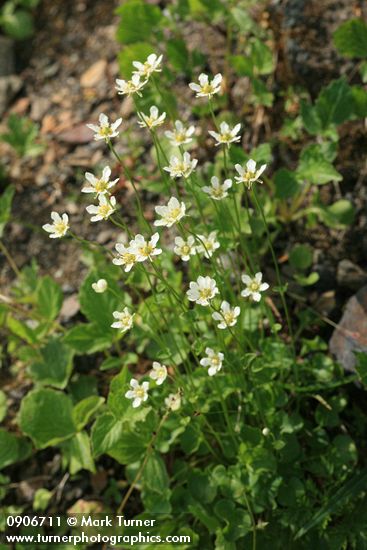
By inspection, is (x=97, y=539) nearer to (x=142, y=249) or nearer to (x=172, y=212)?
(x=142, y=249)

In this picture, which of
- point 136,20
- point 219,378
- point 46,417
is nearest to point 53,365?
point 46,417

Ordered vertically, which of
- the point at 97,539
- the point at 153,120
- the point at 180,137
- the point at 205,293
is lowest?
the point at 97,539

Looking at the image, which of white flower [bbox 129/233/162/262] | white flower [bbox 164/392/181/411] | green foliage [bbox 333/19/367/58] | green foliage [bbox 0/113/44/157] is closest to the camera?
white flower [bbox 129/233/162/262]

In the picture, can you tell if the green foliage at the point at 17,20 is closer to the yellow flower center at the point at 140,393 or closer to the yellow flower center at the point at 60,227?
the yellow flower center at the point at 60,227

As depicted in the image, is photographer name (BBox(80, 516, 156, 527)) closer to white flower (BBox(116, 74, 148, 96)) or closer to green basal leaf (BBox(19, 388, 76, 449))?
green basal leaf (BBox(19, 388, 76, 449))

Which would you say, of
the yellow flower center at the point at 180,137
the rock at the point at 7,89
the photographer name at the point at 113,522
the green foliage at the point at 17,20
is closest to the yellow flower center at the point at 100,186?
the yellow flower center at the point at 180,137

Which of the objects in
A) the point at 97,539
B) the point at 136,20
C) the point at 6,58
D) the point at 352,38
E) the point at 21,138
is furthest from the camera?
the point at 6,58

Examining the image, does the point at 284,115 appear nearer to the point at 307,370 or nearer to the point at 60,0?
the point at 307,370

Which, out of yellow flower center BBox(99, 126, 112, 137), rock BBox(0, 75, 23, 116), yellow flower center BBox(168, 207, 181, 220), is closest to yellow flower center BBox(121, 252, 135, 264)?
yellow flower center BBox(168, 207, 181, 220)
